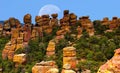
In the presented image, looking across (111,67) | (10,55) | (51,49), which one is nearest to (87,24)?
(51,49)

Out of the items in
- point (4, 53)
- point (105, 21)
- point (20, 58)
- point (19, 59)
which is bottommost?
point (19, 59)

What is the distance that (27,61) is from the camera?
5325cm

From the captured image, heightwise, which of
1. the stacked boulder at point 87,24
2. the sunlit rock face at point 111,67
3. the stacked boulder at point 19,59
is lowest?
the stacked boulder at point 19,59

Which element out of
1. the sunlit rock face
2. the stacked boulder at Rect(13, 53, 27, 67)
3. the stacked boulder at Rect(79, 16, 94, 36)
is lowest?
the stacked boulder at Rect(13, 53, 27, 67)

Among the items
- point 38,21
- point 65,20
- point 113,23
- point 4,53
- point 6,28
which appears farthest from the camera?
point 6,28

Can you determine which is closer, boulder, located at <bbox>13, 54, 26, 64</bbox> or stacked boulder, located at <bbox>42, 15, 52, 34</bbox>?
boulder, located at <bbox>13, 54, 26, 64</bbox>

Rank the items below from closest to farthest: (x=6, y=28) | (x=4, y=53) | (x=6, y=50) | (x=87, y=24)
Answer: (x=4, y=53), (x=6, y=50), (x=87, y=24), (x=6, y=28)

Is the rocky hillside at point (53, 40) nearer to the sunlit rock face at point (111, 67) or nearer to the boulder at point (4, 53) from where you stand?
the boulder at point (4, 53)

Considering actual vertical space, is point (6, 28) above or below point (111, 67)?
above

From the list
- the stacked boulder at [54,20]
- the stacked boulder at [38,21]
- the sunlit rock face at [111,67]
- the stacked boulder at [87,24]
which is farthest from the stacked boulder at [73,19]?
the sunlit rock face at [111,67]

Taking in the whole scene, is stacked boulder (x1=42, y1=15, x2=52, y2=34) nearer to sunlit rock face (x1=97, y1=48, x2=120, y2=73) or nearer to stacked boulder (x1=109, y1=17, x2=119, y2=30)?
stacked boulder (x1=109, y1=17, x2=119, y2=30)

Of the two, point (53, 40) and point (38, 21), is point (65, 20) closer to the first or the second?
point (38, 21)

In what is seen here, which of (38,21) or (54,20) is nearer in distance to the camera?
(38,21)

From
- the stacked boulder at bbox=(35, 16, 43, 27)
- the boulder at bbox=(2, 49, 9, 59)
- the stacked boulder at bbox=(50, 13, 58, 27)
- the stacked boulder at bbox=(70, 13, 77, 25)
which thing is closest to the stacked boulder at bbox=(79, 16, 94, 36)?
the stacked boulder at bbox=(70, 13, 77, 25)
